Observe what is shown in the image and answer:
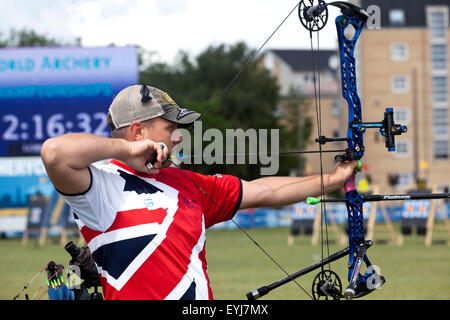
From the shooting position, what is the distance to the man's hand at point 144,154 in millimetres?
2740

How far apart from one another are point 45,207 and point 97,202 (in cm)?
1881

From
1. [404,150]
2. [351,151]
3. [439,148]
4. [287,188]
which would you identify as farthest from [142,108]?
[439,148]

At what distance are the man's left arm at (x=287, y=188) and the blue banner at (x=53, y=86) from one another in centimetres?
1492

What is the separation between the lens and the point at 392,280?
9.89m

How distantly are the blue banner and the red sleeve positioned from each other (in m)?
15.0

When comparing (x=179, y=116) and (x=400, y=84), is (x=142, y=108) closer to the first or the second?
(x=179, y=116)

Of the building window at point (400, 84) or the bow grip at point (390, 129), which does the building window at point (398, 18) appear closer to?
the building window at point (400, 84)

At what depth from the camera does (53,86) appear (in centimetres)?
1822

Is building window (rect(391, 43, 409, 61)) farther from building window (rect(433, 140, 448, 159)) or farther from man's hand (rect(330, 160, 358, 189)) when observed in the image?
man's hand (rect(330, 160, 358, 189))

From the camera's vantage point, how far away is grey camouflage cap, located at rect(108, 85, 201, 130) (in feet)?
9.52

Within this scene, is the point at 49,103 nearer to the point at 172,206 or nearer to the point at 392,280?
the point at 392,280

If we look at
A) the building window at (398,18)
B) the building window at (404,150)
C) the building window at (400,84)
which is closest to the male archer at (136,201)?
the building window at (400,84)

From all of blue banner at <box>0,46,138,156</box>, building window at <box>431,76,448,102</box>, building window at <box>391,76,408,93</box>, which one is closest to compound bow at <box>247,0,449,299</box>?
blue banner at <box>0,46,138,156</box>

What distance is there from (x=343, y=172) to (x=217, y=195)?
59cm
